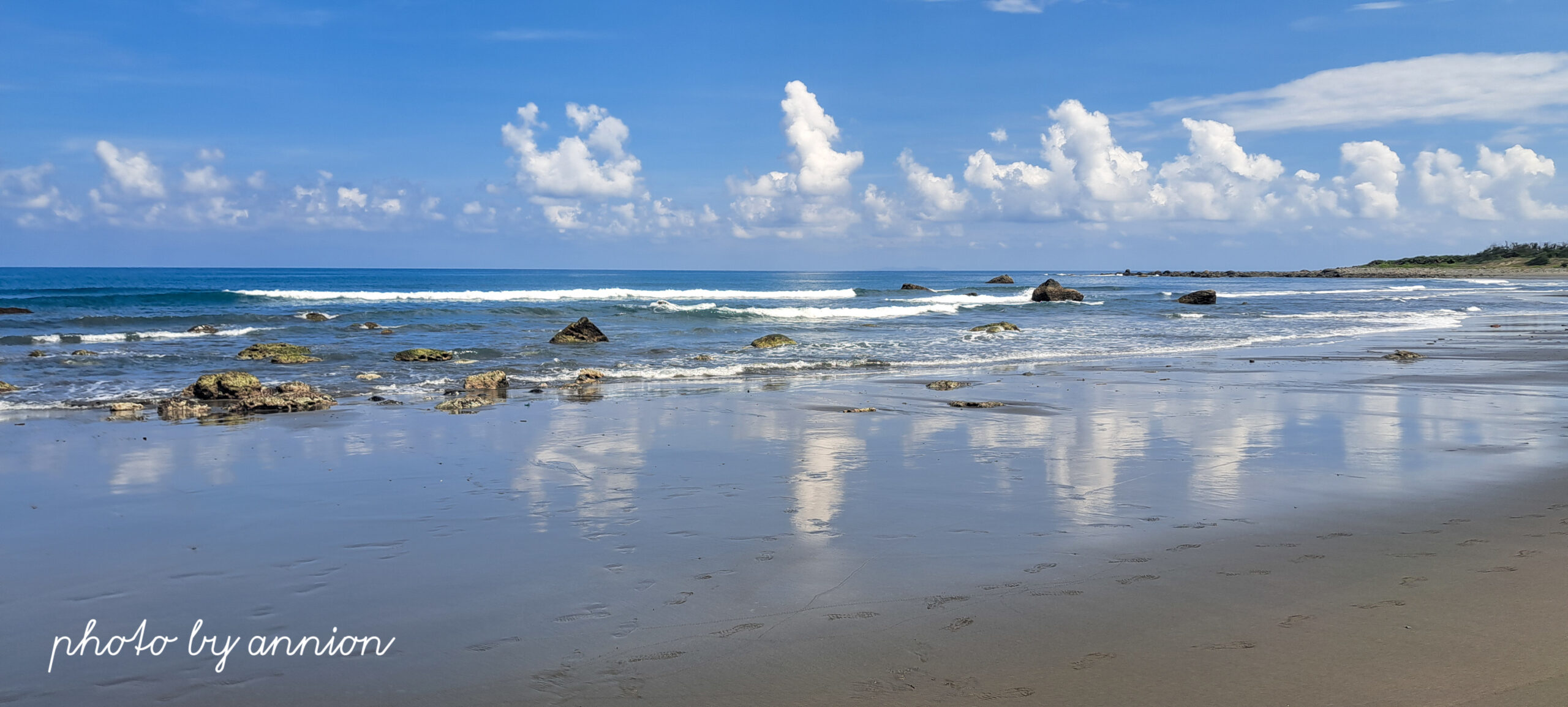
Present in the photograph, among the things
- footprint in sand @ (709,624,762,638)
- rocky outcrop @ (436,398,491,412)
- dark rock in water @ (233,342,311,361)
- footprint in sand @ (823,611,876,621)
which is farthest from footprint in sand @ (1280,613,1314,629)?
dark rock in water @ (233,342,311,361)

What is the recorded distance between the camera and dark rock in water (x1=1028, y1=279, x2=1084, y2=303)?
47188 mm

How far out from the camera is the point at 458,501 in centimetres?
620

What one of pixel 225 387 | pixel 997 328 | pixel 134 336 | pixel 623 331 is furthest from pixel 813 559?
pixel 134 336

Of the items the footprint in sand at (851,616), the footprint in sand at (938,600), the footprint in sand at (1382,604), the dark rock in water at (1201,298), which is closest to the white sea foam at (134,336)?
the footprint in sand at (851,616)

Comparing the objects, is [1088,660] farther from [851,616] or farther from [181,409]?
[181,409]

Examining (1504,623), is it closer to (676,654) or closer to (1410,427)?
(676,654)

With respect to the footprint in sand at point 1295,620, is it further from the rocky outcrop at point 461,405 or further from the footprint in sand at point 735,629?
the rocky outcrop at point 461,405

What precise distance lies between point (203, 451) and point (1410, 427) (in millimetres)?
11691

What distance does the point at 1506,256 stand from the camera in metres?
93.6

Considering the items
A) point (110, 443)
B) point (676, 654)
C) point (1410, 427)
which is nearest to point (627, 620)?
point (676, 654)

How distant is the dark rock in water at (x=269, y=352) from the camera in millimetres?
17719

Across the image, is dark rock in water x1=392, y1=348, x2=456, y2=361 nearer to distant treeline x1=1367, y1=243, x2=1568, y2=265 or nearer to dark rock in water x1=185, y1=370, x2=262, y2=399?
dark rock in water x1=185, y1=370, x2=262, y2=399

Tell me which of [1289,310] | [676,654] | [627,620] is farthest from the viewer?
[1289,310]

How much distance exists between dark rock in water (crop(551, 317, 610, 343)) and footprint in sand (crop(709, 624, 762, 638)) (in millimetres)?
18151
